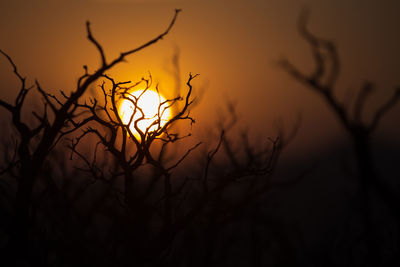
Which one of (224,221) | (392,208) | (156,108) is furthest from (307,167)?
(392,208)

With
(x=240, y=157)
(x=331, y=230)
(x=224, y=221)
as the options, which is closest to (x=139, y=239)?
(x=331, y=230)

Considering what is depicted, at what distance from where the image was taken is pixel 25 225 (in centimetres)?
395

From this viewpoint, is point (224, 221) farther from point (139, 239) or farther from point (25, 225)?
point (25, 225)

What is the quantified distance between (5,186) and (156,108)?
208cm

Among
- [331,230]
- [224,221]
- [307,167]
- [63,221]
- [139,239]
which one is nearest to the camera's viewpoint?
[331,230]

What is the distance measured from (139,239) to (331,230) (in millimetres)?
2389

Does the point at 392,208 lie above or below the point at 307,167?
below

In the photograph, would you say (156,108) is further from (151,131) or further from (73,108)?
(73,108)

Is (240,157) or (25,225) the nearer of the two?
(25,225)

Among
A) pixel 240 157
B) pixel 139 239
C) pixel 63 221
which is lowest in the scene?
pixel 139 239

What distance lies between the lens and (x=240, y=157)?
14.3m

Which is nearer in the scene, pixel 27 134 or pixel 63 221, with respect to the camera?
pixel 27 134

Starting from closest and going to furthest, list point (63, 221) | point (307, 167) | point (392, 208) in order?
point (392, 208) < point (63, 221) < point (307, 167)

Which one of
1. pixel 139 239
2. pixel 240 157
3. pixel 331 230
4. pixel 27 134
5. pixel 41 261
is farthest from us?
pixel 240 157
